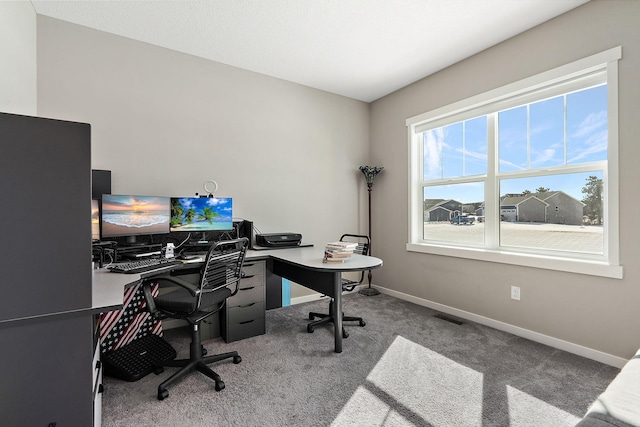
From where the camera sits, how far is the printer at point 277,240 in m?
3.09

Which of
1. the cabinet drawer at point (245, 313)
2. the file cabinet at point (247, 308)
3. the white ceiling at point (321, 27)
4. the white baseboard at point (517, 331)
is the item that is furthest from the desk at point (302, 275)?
the white ceiling at point (321, 27)

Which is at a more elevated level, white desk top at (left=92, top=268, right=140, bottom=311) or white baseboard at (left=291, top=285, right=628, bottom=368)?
white desk top at (left=92, top=268, right=140, bottom=311)

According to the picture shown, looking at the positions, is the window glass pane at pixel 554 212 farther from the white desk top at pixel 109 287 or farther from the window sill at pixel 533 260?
the white desk top at pixel 109 287

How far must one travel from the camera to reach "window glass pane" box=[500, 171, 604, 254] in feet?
7.84

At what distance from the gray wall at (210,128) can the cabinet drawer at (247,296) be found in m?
0.95

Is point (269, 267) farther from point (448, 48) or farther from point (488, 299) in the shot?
point (448, 48)

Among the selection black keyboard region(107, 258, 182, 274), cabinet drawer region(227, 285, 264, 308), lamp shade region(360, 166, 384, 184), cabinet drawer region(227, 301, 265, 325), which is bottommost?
cabinet drawer region(227, 301, 265, 325)

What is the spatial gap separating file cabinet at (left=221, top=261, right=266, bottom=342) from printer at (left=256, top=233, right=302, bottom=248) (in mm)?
364

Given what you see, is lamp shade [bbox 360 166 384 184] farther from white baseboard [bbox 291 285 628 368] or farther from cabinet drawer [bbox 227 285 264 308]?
cabinet drawer [bbox 227 285 264 308]

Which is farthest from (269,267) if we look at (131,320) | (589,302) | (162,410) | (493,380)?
(589,302)

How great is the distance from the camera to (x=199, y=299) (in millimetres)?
1892

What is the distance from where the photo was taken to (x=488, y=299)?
117 inches

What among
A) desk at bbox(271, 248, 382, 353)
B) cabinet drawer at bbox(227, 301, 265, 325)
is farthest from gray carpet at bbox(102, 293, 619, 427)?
desk at bbox(271, 248, 382, 353)

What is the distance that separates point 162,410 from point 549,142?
11.8ft
